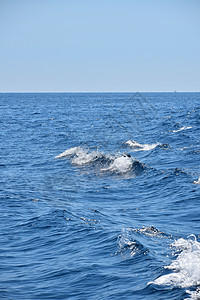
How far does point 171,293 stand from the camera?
9578 mm

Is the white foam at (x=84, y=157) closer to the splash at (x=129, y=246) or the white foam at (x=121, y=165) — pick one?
the white foam at (x=121, y=165)

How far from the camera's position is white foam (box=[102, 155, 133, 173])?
26.7 meters

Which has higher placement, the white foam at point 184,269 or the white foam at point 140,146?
the white foam at point 140,146

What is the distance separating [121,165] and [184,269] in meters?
17.0

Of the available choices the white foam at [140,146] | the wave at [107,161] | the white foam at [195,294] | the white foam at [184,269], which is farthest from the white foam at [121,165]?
the white foam at [195,294]

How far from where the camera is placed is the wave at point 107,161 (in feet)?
88.0

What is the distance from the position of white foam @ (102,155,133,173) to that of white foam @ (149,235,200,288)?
14.6 metres

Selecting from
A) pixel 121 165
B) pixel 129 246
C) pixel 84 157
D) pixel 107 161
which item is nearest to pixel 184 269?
pixel 129 246

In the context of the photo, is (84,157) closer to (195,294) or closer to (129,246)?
(129,246)

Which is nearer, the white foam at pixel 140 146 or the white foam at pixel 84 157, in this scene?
the white foam at pixel 84 157

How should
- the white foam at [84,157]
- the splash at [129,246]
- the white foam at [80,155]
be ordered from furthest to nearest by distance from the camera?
the white foam at [80,155], the white foam at [84,157], the splash at [129,246]

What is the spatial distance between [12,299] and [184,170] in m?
17.7

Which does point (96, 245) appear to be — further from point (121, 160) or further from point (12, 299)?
point (121, 160)

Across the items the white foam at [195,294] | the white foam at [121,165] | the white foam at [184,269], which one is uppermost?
the white foam at [121,165]
